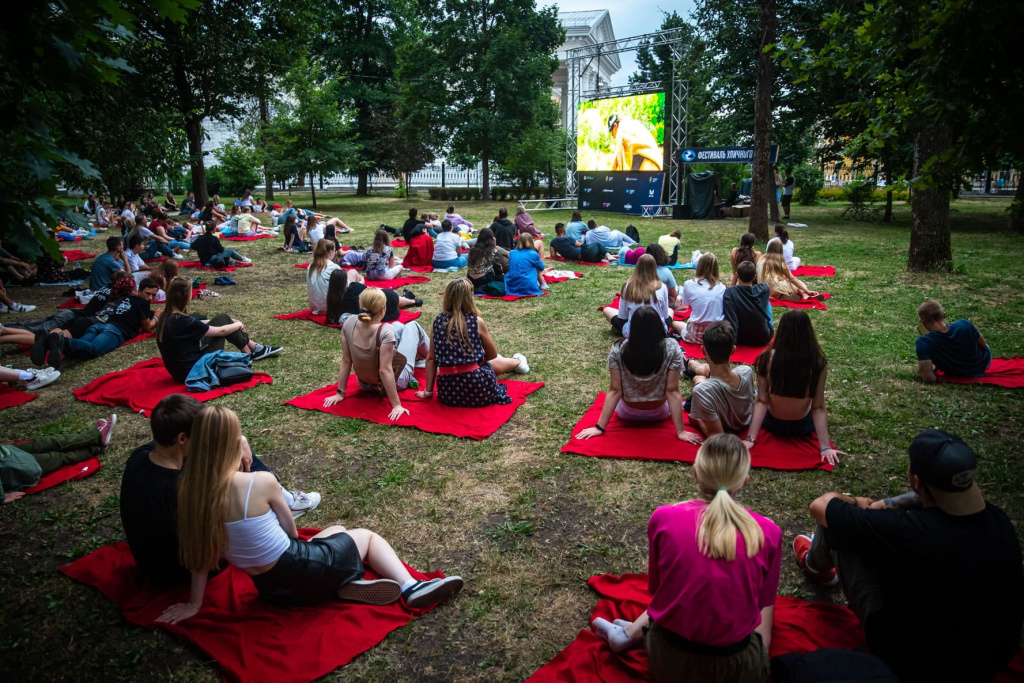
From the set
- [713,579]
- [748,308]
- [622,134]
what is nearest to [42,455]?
[713,579]

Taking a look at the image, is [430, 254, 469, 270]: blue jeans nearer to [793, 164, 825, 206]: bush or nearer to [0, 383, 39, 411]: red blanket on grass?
[0, 383, 39, 411]: red blanket on grass

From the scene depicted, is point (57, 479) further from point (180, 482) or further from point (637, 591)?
point (637, 591)

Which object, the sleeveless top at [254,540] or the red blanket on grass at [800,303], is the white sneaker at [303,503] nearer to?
the sleeveless top at [254,540]

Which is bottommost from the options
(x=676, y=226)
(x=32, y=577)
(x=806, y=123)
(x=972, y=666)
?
(x=32, y=577)

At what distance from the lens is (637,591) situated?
11.7ft

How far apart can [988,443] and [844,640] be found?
123 inches

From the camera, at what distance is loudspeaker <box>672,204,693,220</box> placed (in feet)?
81.0

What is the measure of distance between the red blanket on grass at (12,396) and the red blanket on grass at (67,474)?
7.52ft

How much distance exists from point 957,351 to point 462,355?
499cm

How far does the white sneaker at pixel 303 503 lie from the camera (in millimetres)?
4535

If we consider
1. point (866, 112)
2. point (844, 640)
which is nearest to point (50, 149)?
point (844, 640)

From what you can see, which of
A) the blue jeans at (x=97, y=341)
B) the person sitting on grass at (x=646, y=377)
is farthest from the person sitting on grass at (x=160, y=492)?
the blue jeans at (x=97, y=341)

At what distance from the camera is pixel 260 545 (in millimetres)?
3230

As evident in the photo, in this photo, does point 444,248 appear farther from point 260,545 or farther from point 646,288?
point 260,545
